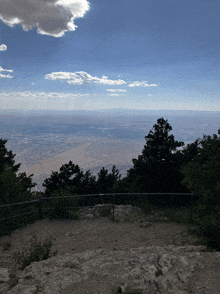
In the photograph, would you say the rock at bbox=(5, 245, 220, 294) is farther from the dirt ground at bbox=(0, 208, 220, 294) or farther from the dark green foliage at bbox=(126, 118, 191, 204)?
the dark green foliage at bbox=(126, 118, 191, 204)

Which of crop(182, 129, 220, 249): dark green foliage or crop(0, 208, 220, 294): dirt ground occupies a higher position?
crop(182, 129, 220, 249): dark green foliage

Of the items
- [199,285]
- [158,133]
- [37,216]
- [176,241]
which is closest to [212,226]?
[176,241]

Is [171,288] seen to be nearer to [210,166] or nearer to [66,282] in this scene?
[66,282]

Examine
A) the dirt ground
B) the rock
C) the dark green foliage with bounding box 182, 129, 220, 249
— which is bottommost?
the dirt ground

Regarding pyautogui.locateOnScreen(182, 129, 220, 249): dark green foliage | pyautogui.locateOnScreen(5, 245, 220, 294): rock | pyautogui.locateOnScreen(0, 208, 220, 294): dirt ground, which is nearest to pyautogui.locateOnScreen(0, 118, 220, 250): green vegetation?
pyautogui.locateOnScreen(182, 129, 220, 249): dark green foliage

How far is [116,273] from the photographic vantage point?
4887 mm

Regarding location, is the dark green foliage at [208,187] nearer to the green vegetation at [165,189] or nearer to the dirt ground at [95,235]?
the green vegetation at [165,189]

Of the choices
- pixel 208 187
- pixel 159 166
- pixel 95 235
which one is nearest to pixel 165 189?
pixel 159 166

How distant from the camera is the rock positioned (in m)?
4.35

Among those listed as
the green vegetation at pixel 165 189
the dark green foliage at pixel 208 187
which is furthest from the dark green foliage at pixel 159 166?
the dark green foliage at pixel 208 187

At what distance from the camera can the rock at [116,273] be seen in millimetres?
4352

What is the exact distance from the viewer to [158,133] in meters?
22.3

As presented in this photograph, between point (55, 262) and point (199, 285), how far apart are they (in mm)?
3756

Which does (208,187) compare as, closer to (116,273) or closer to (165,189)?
(116,273)
